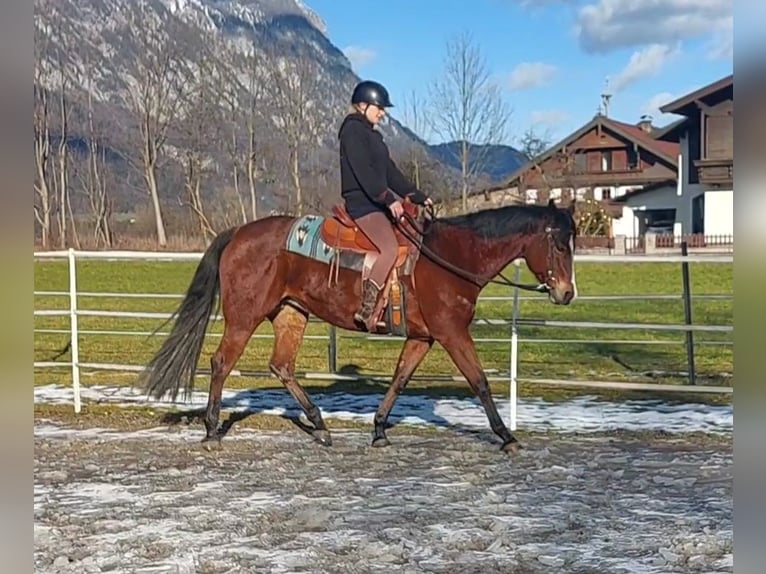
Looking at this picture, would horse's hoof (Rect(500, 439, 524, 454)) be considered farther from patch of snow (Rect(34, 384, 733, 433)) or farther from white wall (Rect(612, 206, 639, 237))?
white wall (Rect(612, 206, 639, 237))

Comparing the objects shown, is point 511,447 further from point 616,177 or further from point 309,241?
point 616,177

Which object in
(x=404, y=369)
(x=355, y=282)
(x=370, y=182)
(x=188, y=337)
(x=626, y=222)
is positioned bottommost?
(x=404, y=369)

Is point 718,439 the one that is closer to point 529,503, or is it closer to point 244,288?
point 529,503

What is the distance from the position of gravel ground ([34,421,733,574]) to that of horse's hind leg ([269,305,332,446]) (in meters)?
0.18

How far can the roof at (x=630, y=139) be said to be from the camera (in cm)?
4214

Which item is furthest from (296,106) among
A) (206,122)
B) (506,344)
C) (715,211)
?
(506,344)

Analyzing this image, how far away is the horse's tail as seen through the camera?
18.1ft

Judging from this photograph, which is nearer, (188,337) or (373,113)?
(373,113)

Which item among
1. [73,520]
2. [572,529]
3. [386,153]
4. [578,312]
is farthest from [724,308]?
[73,520]

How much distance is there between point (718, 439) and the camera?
5.39 metres

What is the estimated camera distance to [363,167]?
4863 mm

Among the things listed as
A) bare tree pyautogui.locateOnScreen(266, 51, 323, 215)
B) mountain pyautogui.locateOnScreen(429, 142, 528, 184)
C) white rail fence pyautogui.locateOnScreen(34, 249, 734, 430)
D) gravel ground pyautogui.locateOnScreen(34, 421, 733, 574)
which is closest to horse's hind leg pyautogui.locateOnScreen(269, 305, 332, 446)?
gravel ground pyautogui.locateOnScreen(34, 421, 733, 574)

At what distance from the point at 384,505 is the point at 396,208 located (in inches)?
68.3

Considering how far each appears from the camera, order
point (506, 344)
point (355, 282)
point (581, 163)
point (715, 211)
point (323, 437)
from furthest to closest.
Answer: point (581, 163)
point (715, 211)
point (506, 344)
point (323, 437)
point (355, 282)
